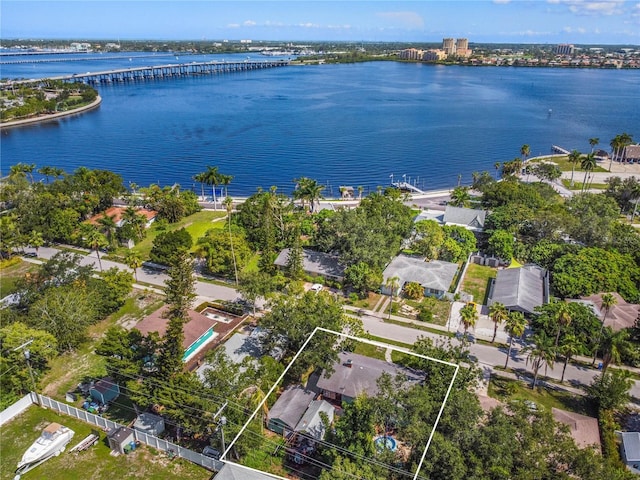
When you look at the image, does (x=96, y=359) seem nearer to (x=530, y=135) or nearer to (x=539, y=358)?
(x=539, y=358)

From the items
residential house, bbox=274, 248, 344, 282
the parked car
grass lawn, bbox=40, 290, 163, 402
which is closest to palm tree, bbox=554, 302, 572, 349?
residential house, bbox=274, 248, 344, 282

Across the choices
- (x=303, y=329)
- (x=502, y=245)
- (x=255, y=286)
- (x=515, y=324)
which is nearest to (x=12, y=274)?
(x=255, y=286)

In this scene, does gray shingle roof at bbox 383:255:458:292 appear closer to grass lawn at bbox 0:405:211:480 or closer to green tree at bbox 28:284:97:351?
grass lawn at bbox 0:405:211:480

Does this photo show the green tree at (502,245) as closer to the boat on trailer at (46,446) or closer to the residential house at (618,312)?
the residential house at (618,312)

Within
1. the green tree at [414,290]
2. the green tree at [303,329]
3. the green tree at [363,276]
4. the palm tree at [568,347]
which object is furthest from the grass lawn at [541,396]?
the green tree at [363,276]

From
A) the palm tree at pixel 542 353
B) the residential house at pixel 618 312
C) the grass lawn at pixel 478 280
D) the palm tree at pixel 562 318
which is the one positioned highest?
the palm tree at pixel 562 318
